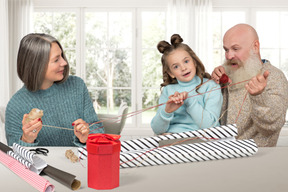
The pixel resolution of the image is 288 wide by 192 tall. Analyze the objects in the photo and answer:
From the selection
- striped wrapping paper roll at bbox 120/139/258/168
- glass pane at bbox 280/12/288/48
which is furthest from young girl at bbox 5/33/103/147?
glass pane at bbox 280/12/288/48

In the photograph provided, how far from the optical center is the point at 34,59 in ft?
6.47

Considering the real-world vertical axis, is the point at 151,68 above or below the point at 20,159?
above

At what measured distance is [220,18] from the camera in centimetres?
582

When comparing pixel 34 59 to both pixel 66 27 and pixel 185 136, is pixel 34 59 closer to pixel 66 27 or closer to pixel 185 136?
pixel 185 136

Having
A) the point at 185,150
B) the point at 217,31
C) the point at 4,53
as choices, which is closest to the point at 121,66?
the point at 217,31

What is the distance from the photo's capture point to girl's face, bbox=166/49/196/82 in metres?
1.99

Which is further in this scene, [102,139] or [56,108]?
[56,108]

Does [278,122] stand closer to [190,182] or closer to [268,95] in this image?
[268,95]

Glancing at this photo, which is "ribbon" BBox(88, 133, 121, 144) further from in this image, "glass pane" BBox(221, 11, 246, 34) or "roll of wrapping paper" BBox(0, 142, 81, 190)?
"glass pane" BBox(221, 11, 246, 34)

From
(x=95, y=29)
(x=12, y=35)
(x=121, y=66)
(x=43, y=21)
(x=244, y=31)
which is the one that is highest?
(x=43, y=21)

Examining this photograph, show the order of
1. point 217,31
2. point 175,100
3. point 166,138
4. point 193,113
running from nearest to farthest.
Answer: point 166,138, point 175,100, point 193,113, point 217,31

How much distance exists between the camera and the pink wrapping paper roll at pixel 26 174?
3.13 feet

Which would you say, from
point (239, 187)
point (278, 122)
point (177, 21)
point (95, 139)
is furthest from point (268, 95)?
point (177, 21)

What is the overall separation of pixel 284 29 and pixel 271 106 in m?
4.59
